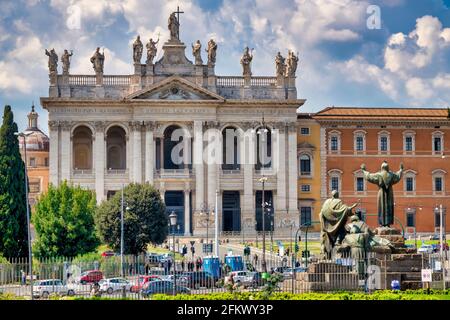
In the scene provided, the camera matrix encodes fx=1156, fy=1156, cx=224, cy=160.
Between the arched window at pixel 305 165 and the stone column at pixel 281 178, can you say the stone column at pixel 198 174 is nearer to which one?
the stone column at pixel 281 178

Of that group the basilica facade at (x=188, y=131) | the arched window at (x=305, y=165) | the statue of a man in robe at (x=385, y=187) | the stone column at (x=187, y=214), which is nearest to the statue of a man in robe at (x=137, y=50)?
the basilica facade at (x=188, y=131)

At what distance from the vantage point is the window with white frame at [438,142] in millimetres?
95875

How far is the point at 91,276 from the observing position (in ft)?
139

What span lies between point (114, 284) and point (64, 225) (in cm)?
2502

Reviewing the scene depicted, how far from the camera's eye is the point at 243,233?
89.7 metres

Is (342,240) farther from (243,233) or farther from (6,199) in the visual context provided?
(243,233)

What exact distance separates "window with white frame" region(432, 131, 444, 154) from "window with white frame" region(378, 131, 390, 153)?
12.6 ft

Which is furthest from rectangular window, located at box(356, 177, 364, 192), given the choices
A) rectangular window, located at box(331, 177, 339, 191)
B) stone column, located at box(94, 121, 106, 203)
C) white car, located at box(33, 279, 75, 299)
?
white car, located at box(33, 279, 75, 299)

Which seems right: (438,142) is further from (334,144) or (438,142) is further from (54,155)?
(54,155)

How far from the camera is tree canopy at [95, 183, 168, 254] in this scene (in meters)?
71.5

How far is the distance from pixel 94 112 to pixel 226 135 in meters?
10.9
